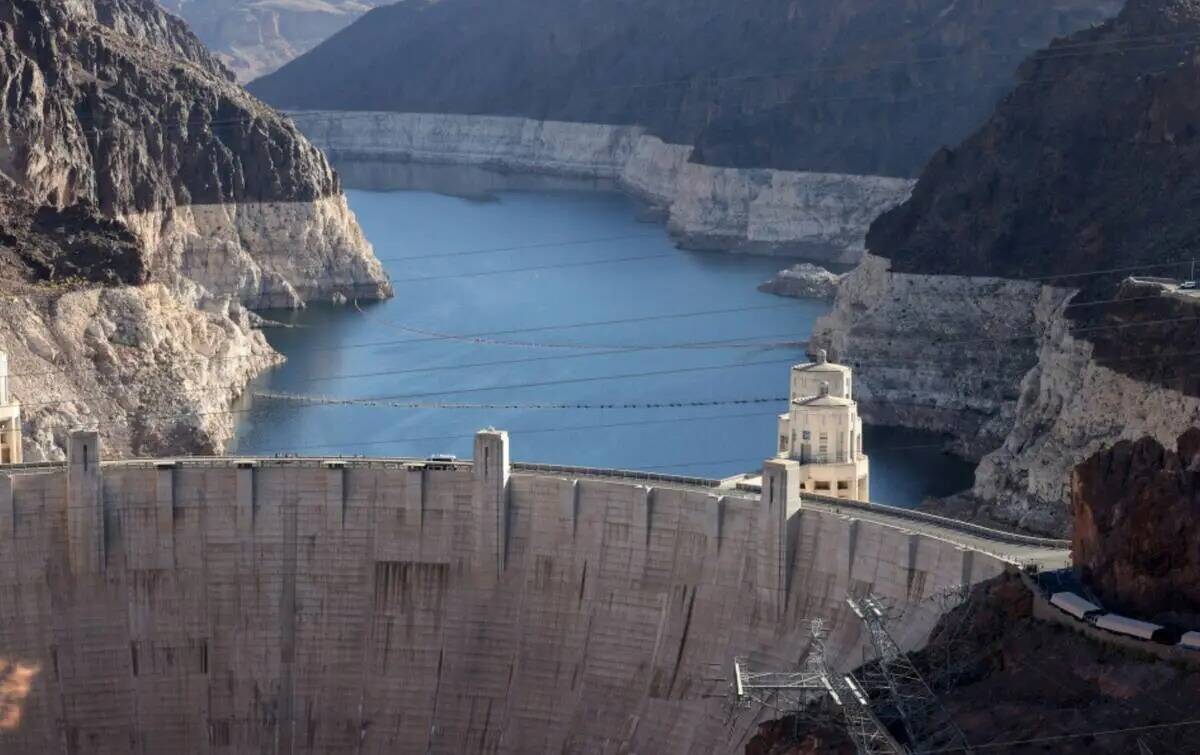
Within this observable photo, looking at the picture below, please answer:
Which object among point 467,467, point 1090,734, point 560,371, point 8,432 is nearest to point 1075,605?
point 1090,734

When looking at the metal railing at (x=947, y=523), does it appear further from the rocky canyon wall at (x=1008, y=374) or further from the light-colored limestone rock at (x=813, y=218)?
the light-colored limestone rock at (x=813, y=218)

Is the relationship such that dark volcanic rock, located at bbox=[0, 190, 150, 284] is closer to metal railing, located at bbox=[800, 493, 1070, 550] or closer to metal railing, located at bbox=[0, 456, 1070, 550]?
metal railing, located at bbox=[0, 456, 1070, 550]

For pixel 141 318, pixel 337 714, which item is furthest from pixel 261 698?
pixel 141 318

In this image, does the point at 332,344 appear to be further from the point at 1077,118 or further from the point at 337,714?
the point at 337,714

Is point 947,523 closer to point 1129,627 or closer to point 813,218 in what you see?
point 1129,627

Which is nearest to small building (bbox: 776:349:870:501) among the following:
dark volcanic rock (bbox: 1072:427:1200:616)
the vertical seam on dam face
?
the vertical seam on dam face

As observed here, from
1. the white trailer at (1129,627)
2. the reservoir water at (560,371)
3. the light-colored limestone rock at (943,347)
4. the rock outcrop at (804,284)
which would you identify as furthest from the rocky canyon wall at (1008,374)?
the white trailer at (1129,627)
